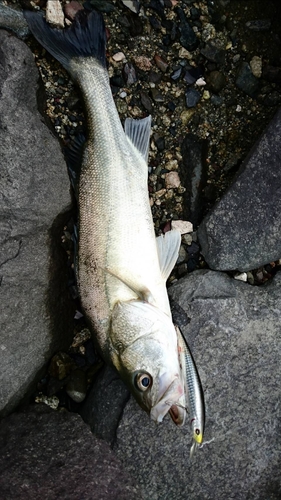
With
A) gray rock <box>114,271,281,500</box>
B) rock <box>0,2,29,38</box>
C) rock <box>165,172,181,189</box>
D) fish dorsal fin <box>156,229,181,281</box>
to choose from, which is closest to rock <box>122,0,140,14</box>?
rock <box>0,2,29,38</box>

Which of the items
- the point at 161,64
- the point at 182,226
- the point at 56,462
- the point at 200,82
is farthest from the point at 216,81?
the point at 56,462

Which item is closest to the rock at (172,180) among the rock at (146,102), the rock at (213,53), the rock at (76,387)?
the rock at (146,102)

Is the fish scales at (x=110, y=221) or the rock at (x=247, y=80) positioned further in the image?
the rock at (x=247, y=80)

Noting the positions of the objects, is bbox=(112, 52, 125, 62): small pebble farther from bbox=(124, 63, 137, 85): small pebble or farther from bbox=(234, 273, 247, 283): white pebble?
bbox=(234, 273, 247, 283): white pebble

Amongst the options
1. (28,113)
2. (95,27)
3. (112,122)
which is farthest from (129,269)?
(95,27)

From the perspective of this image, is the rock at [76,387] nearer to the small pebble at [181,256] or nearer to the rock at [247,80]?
the small pebble at [181,256]

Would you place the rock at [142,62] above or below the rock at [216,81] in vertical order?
above
